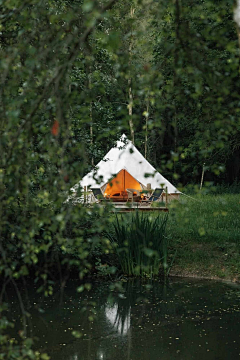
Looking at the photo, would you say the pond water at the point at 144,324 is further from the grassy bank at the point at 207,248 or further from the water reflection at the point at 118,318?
the grassy bank at the point at 207,248

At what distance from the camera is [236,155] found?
18391 millimetres

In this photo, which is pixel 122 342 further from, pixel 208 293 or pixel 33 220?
pixel 33 220

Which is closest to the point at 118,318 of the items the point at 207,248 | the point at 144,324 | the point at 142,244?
the point at 144,324

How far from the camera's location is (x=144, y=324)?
537 centimetres

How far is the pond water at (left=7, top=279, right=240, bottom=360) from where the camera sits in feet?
15.1

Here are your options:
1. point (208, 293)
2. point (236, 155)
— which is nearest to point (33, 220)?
point (208, 293)

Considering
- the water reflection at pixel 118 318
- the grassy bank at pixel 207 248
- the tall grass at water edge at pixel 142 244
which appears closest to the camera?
the water reflection at pixel 118 318

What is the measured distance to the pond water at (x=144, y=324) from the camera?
4.61 meters

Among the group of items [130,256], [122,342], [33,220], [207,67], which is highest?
[207,67]

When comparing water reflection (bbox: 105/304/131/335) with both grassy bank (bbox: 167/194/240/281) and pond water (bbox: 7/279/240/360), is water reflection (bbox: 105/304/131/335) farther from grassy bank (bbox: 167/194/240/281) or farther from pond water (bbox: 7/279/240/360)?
Answer: grassy bank (bbox: 167/194/240/281)

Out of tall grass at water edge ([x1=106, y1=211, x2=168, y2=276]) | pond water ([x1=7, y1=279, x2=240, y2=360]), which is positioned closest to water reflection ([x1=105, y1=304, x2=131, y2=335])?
pond water ([x1=7, y1=279, x2=240, y2=360])

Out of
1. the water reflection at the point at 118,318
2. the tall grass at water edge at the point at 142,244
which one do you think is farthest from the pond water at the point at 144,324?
the tall grass at water edge at the point at 142,244

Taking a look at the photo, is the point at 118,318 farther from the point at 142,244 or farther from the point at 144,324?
the point at 142,244

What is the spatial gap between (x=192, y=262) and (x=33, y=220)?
19.7 feet
